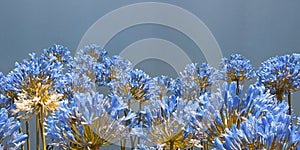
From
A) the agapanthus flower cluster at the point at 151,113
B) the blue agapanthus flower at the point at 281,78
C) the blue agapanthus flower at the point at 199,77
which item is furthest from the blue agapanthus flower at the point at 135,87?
the blue agapanthus flower at the point at 281,78

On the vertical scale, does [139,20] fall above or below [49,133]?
above

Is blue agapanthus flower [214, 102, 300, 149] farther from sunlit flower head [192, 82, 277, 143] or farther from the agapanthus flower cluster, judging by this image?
sunlit flower head [192, 82, 277, 143]

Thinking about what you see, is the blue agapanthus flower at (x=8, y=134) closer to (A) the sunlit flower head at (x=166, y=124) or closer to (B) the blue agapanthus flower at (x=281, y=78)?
(A) the sunlit flower head at (x=166, y=124)

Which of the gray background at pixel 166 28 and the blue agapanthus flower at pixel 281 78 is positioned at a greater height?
the gray background at pixel 166 28

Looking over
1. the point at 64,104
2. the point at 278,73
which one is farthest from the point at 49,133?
the point at 278,73

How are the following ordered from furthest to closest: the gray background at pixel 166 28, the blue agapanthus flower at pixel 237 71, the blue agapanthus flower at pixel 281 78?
the gray background at pixel 166 28
the blue agapanthus flower at pixel 237 71
the blue agapanthus flower at pixel 281 78

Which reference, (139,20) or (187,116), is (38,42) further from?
(187,116)

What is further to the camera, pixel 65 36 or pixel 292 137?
pixel 65 36
